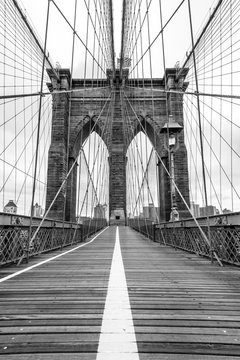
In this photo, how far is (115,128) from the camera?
85.0 ft

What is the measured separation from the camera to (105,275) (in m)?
2.98

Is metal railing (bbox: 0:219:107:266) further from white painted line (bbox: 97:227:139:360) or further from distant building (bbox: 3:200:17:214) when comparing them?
white painted line (bbox: 97:227:139:360)

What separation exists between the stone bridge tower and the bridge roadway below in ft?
59.8

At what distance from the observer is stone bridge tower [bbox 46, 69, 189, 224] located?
72.0 ft

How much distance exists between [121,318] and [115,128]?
25061 mm

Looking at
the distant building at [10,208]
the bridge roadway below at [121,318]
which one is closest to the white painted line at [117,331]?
the bridge roadway below at [121,318]

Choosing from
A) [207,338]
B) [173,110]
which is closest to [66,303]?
[207,338]

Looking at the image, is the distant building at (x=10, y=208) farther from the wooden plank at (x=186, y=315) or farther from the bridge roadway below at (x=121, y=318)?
the wooden plank at (x=186, y=315)

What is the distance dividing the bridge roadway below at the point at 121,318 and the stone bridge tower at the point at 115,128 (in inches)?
718

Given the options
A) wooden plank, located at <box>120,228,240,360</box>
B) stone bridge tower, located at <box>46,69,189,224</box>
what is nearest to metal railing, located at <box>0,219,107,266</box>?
wooden plank, located at <box>120,228,240,360</box>

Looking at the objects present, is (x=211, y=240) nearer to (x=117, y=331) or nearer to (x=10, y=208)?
(x=117, y=331)

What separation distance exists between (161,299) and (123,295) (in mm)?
299

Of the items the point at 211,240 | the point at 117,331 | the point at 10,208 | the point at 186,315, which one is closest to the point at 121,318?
the point at 117,331

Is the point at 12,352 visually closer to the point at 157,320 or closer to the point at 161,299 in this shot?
the point at 157,320
